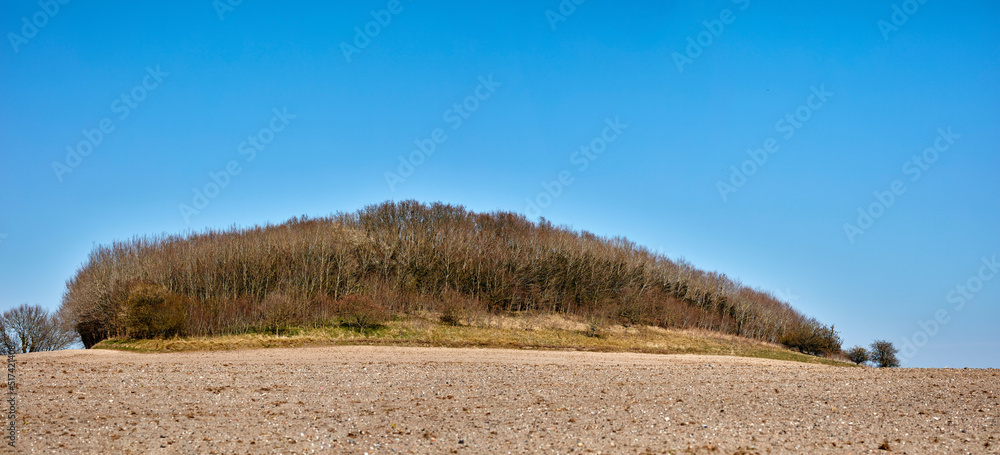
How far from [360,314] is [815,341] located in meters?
37.5

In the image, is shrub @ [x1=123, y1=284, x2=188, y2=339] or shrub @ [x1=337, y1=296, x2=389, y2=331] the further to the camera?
shrub @ [x1=337, y1=296, x2=389, y2=331]

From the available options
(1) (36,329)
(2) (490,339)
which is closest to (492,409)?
(2) (490,339)

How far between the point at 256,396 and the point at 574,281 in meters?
47.1

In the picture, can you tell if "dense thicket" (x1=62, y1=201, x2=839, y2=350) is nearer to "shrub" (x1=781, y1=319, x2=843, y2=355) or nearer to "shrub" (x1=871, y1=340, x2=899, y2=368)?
"shrub" (x1=781, y1=319, x2=843, y2=355)

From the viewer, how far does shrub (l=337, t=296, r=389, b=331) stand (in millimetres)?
40469

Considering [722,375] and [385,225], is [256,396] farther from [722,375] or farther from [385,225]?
[385,225]

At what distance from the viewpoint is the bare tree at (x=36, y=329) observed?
172ft

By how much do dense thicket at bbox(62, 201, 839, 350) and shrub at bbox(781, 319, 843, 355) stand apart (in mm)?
3515

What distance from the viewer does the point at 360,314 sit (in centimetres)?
4041

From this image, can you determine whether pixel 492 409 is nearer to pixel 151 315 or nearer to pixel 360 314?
pixel 360 314

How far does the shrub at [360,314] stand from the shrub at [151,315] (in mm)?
9068

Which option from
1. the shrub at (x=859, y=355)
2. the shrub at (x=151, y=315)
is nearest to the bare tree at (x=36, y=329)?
the shrub at (x=151, y=315)

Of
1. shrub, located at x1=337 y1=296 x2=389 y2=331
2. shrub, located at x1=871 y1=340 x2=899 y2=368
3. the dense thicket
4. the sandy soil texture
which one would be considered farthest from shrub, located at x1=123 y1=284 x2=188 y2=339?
shrub, located at x1=871 y1=340 x2=899 y2=368

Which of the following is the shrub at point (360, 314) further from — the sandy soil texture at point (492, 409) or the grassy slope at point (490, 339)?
the sandy soil texture at point (492, 409)
